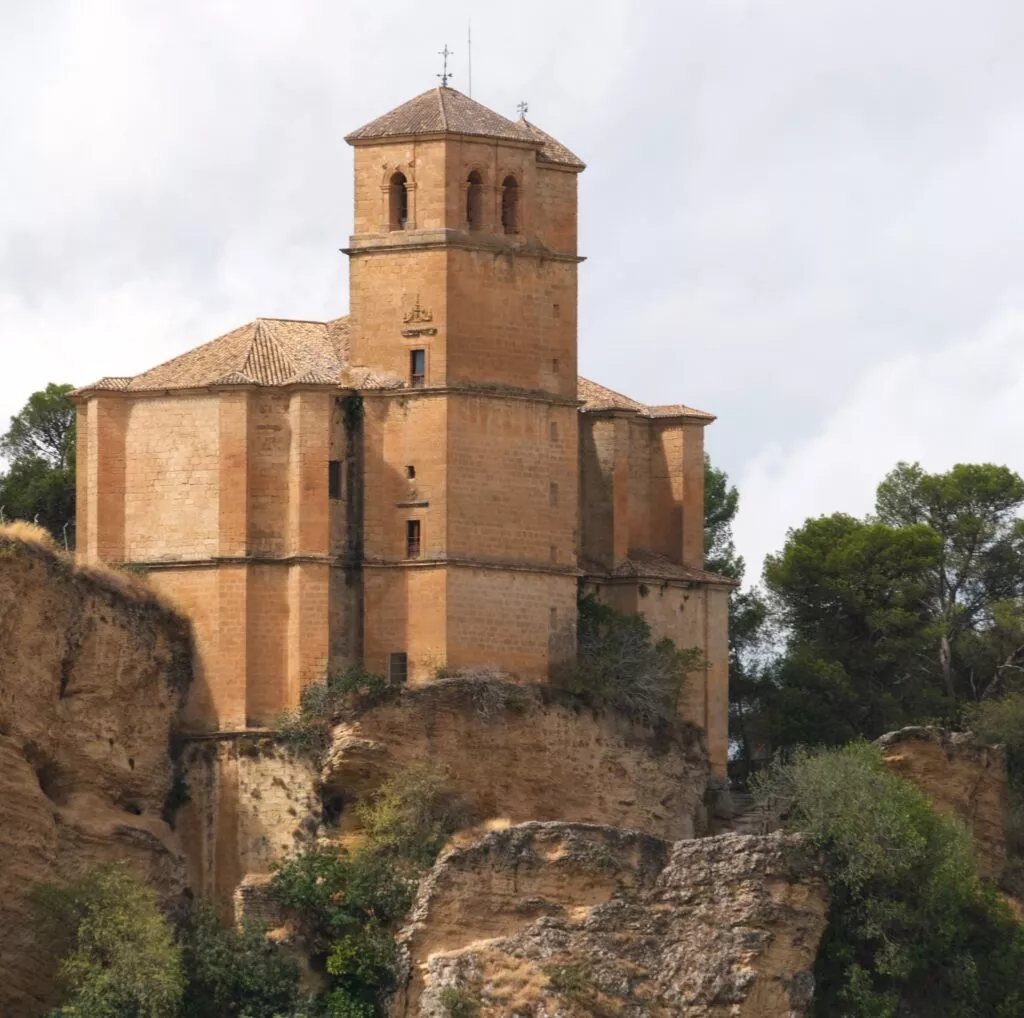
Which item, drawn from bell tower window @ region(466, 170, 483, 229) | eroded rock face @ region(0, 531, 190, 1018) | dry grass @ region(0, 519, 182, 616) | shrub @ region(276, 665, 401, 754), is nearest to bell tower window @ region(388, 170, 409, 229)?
bell tower window @ region(466, 170, 483, 229)

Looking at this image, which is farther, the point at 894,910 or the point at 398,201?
the point at 398,201

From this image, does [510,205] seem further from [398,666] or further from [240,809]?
[240,809]

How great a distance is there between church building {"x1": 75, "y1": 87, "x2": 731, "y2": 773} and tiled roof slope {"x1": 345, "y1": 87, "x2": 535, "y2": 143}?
66 mm

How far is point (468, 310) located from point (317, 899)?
10.5 metres

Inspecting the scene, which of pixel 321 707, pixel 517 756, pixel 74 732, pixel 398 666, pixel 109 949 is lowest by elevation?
pixel 109 949

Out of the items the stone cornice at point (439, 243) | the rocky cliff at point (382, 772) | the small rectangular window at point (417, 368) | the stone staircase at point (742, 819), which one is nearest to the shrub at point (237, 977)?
the rocky cliff at point (382, 772)

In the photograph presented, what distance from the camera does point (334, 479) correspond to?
7331cm

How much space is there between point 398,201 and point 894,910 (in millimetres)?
14190

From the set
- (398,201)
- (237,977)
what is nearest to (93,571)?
(237,977)

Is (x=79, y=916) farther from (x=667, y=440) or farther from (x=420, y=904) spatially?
(x=667, y=440)

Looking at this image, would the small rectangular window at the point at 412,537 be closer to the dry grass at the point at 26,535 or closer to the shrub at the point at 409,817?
the shrub at the point at 409,817

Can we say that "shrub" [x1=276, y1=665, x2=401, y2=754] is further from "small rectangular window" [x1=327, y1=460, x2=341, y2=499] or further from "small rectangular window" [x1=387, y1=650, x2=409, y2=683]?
"small rectangular window" [x1=327, y1=460, x2=341, y2=499]

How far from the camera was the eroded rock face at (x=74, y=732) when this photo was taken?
224ft

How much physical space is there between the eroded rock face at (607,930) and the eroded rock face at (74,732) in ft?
15.4
